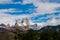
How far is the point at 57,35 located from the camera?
50.0 metres

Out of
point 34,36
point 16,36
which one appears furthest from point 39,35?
point 16,36

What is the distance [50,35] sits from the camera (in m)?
49.4

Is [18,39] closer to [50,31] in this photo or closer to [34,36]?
[34,36]

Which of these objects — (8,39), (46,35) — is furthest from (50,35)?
(8,39)

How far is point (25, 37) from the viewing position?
160 ft

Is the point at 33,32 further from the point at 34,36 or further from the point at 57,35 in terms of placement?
the point at 57,35

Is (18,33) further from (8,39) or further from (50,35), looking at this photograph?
(8,39)

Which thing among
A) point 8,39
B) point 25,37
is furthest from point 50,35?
point 8,39

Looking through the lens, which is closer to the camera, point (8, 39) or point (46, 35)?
point (46, 35)

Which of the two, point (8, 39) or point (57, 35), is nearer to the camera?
point (57, 35)

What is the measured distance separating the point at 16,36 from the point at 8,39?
33.2ft

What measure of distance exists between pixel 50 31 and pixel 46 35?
1.54 metres

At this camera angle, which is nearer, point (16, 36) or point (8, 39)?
point (16, 36)

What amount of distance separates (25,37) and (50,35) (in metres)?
4.56
